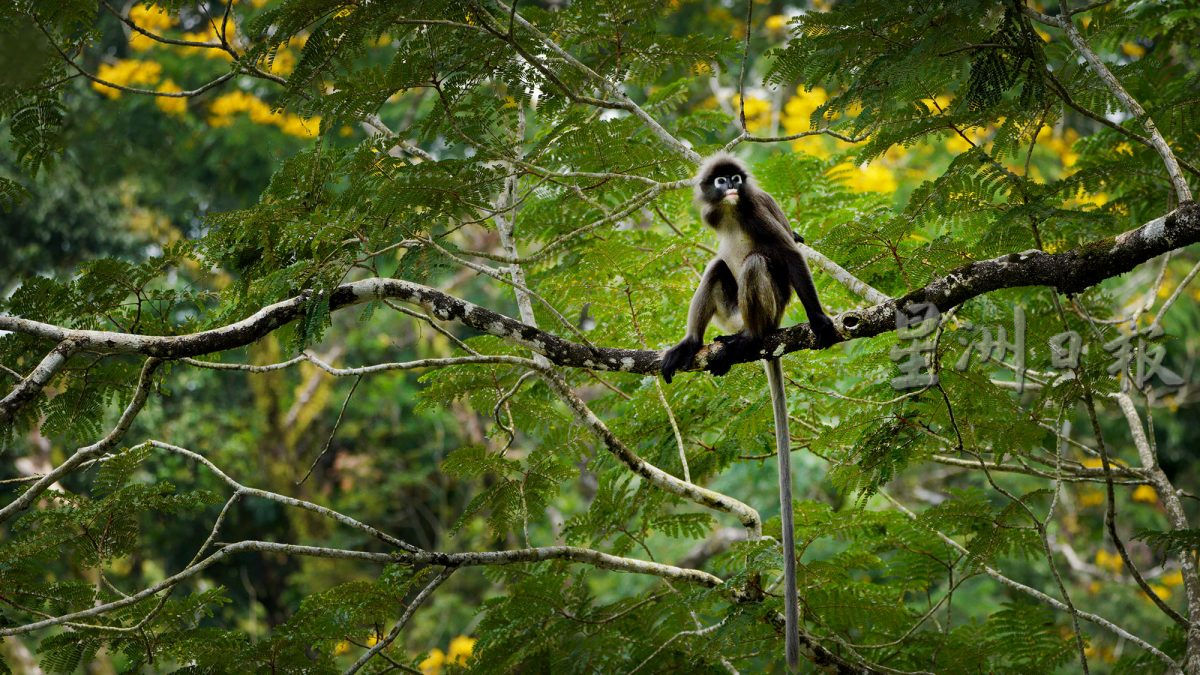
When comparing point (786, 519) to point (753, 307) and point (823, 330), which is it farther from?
point (753, 307)

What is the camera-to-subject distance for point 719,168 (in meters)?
4.78

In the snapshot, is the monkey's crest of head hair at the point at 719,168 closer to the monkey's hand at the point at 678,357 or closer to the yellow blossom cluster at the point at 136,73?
the monkey's hand at the point at 678,357

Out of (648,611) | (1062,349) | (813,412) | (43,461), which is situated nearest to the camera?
(1062,349)

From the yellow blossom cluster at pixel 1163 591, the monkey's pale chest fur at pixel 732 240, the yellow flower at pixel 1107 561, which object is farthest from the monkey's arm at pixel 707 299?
the yellow flower at pixel 1107 561

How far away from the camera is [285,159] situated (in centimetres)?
455

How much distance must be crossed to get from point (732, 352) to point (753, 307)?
278 millimetres

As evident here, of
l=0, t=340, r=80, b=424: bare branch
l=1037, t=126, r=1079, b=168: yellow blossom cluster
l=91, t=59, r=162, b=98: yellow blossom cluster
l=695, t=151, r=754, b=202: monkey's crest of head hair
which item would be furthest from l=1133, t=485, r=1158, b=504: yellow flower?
l=91, t=59, r=162, b=98: yellow blossom cluster

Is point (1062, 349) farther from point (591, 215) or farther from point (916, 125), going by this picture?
point (591, 215)

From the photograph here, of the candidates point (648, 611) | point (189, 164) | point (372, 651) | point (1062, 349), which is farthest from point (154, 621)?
point (189, 164)

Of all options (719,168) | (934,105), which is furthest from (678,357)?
(934,105)

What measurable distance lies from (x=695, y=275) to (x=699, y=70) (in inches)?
45.8

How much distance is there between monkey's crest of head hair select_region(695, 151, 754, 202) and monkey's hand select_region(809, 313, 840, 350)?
1095 mm

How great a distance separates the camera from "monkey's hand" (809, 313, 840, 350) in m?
3.75

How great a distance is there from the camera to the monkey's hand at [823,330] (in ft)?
12.3
